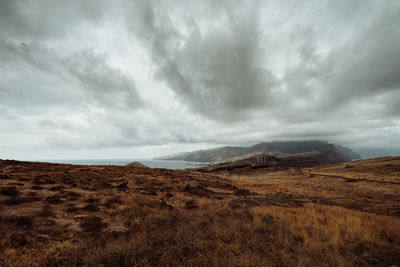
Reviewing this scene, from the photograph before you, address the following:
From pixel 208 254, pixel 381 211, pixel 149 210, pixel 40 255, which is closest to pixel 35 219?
pixel 40 255

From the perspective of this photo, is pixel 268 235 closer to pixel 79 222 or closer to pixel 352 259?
pixel 352 259

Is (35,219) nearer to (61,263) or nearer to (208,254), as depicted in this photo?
(61,263)

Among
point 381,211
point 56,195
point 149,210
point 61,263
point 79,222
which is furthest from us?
point 381,211

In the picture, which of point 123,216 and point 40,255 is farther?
point 123,216

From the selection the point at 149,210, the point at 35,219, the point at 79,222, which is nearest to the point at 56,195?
the point at 35,219

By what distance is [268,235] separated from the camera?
7270mm

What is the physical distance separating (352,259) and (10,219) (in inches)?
572

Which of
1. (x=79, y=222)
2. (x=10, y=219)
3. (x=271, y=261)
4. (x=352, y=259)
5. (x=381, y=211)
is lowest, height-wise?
(x=381, y=211)

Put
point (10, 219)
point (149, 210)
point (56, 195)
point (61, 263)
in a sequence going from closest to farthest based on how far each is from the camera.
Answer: point (61, 263), point (10, 219), point (149, 210), point (56, 195)

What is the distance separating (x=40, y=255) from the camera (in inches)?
192

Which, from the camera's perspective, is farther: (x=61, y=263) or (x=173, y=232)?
(x=173, y=232)

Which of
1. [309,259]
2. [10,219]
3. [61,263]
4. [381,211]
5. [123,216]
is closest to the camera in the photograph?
[61,263]

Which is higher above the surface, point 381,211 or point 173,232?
point 173,232

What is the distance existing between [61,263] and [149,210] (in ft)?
18.2
